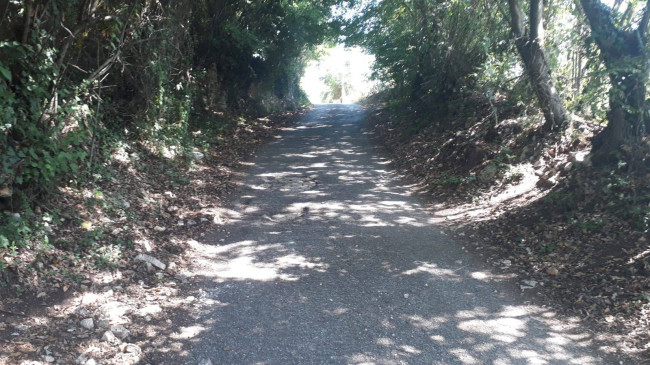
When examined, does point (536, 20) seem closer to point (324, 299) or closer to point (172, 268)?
point (324, 299)

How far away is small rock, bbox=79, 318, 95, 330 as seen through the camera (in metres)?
4.22

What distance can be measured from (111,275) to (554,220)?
6.00 m

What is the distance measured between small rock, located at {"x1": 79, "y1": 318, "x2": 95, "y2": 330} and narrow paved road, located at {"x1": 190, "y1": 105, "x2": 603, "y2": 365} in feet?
3.21

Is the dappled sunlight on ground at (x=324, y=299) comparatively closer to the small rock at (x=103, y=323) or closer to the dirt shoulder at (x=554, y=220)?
the small rock at (x=103, y=323)

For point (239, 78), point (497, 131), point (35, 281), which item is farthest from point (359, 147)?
point (35, 281)

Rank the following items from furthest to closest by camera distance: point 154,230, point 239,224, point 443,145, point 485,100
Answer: point 485,100
point 443,145
point 239,224
point 154,230

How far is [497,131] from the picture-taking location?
10.8 metres

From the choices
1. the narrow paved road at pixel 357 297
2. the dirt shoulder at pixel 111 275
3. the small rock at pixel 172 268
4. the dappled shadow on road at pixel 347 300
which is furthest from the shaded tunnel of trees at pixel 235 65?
the narrow paved road at pixel 357 297

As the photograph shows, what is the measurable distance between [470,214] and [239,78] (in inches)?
511

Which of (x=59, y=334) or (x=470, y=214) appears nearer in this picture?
(x=59, y=334)

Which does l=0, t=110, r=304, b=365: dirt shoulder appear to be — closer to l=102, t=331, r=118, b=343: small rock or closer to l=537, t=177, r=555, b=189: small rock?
l=102, t=331, r=118, b=343: small rock

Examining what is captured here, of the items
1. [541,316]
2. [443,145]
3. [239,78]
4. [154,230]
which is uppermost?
[239,78]

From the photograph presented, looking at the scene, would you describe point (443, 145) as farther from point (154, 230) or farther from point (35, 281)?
point (35, 281)

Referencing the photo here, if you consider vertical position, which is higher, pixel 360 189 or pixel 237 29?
pixel 237 29
